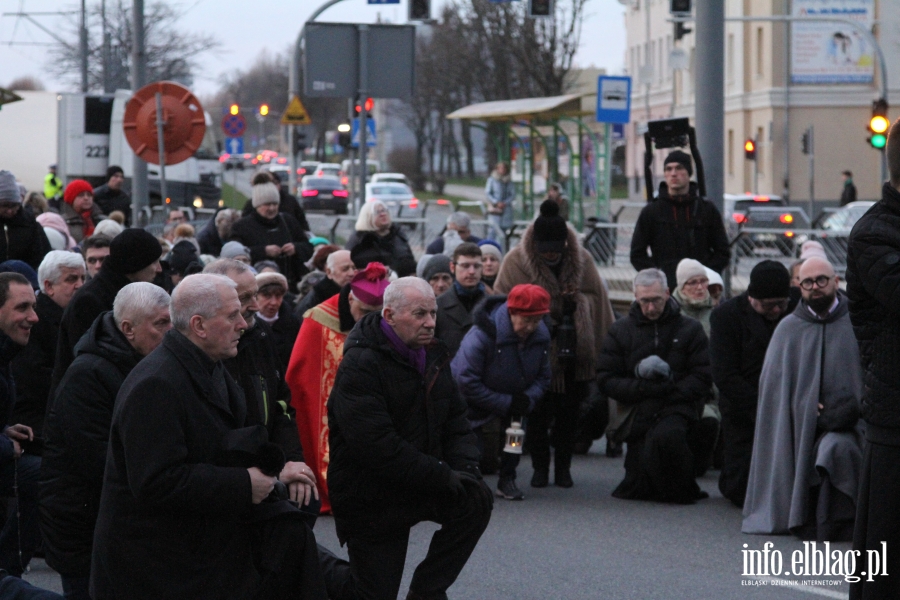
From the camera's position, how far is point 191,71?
6141 centimetres

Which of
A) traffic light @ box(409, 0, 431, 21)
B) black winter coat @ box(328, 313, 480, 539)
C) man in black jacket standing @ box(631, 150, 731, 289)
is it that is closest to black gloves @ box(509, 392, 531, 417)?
man in black jacket standing @ box(631, 150, 731, 289)

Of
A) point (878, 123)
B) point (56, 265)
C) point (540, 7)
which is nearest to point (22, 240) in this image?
point (56, 265)

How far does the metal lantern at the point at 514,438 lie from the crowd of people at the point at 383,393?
24cm

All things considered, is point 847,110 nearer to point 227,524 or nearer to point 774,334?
point 774,334

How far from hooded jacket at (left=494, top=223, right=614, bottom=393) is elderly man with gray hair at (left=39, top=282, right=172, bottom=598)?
206 inches

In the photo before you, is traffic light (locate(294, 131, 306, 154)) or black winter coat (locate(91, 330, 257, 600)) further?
traffic light (locate(294, 131, 306, 154))

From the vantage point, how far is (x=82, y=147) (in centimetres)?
3334

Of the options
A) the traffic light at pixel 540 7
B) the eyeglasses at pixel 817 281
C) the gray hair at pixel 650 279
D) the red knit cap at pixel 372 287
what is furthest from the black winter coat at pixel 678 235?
the traffic light at pixel 540 7

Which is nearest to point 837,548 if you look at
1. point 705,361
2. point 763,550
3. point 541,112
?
point 763,550

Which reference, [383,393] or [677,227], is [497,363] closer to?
[677,227]

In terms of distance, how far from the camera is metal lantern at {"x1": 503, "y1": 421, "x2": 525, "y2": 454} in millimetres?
9391

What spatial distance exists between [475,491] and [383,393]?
23.8 inches

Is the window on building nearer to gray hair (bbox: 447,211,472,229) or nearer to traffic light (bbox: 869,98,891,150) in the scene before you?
traffic light (bbox: 869,98,891,150)

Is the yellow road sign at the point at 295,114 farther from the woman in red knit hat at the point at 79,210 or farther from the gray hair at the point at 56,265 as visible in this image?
the gray hair at the point at 56,265
